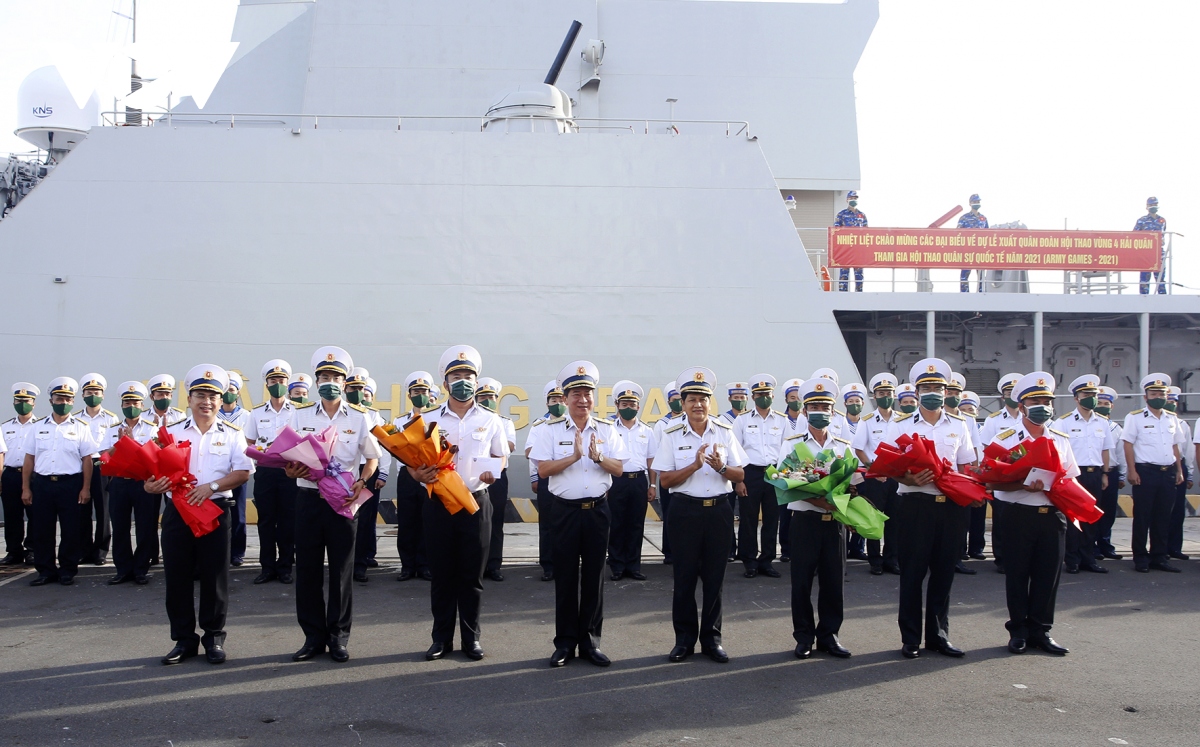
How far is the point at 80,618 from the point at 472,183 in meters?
6.36

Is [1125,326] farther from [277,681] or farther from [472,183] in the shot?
[277,681]

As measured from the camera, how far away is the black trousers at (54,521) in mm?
6586

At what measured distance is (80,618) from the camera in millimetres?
5531

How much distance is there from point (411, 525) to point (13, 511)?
11.6 ft

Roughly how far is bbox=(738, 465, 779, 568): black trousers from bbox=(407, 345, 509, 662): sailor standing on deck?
2.91 meters

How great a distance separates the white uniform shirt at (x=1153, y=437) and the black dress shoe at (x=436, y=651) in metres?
6.41

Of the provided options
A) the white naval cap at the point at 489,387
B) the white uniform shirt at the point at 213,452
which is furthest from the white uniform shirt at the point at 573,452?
the white naval cap at the point at 489,387

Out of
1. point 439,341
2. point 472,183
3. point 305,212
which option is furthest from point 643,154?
point 305,212

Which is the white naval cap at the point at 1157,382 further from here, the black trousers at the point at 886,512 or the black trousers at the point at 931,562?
the black trousers at the point at 931,562

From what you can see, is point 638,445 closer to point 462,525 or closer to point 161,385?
point 462,525

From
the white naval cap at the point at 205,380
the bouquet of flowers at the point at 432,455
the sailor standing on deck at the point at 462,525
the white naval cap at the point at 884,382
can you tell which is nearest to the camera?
the bouquet of flowers at the point at 432,455

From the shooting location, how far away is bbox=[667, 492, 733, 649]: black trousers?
4.65m

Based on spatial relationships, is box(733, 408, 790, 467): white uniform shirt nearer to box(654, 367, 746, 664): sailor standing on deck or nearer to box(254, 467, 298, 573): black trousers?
box(654, 367, 746, 664): sailor standing on deck

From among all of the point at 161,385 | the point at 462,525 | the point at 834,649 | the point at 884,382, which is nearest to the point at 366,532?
the point at 161,385
